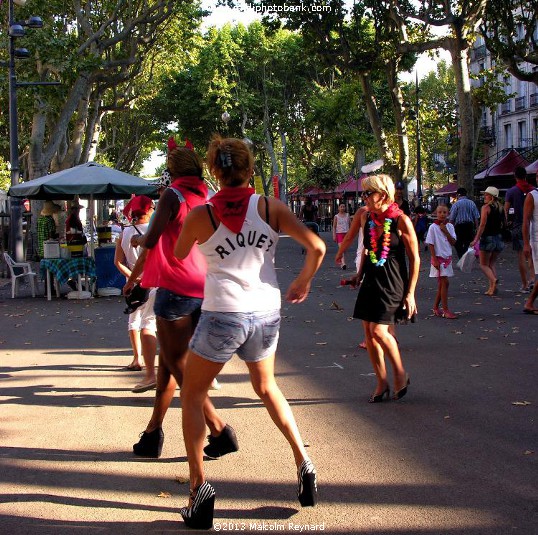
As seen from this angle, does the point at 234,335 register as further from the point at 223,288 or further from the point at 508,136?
the point at 508,136

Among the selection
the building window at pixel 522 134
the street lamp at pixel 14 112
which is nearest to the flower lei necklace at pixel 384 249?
the street lamp at pixel 14 112

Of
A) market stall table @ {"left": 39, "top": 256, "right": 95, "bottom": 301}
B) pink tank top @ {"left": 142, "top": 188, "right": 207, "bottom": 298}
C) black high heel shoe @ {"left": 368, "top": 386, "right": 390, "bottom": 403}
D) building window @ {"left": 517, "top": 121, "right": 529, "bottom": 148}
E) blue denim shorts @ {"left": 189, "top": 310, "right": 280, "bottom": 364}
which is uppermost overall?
building window @ {"left": 517, "top": 121, "right": 529, "bottom": 148}

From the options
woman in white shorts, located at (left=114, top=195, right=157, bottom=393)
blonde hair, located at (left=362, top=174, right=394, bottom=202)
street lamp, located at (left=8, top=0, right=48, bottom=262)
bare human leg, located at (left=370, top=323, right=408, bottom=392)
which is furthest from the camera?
street lamp, located at (left=8, top=0, right=48, bottom=262)

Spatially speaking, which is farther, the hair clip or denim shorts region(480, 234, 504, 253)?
denim shorts region(480, 234, 504, 253)

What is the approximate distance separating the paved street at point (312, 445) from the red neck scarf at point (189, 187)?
1562 millimetres

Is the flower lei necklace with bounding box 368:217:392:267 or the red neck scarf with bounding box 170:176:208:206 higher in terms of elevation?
the red neck scarf with bounding box 170:176:208:206

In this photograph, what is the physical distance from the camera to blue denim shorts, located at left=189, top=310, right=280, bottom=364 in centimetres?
404

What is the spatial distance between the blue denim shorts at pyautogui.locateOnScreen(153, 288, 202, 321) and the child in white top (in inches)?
267

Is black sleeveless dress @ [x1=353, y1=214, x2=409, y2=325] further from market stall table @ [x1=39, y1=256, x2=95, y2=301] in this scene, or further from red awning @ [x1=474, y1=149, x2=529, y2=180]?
red awning @ [x1=474, y1=149, x2=529, y2=180]

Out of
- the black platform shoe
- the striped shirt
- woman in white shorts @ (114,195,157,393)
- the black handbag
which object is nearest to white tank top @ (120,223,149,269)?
woman in white shorts @ (114,195,157,393)

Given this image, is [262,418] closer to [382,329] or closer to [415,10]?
[382,329]

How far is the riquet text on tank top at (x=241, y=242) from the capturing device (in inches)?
161

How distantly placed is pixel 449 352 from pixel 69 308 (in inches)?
317

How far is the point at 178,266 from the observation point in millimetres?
5258
